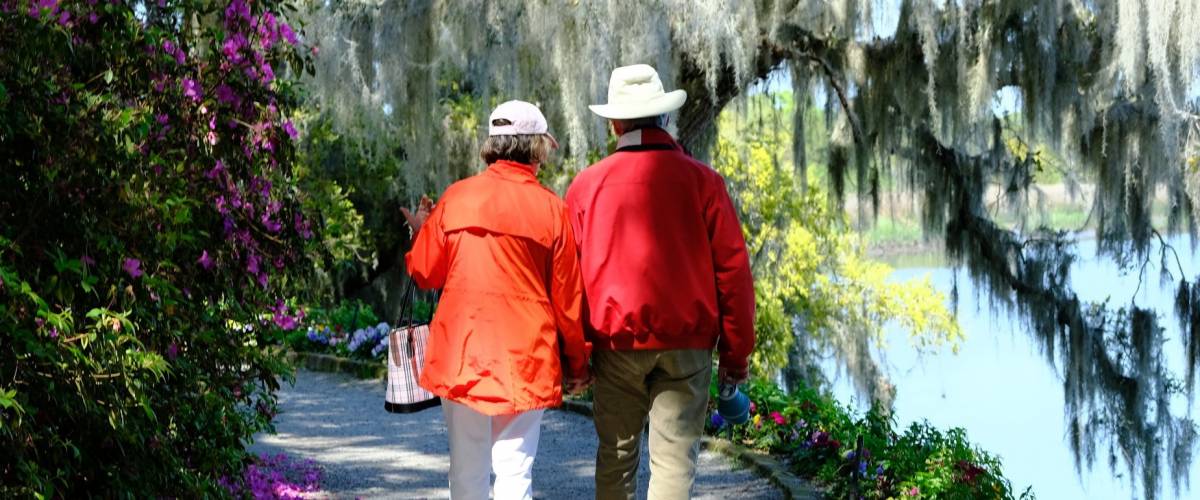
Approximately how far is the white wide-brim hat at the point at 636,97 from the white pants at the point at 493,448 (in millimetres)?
857

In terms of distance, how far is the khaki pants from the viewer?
3795 millimetres

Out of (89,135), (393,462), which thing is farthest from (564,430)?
(89,135)

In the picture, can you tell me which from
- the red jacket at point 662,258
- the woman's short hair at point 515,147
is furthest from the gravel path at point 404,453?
the woman's short hair at point 515,147

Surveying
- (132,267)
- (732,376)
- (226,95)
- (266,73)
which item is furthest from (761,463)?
(132,267)

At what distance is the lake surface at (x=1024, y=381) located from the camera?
33.2ft

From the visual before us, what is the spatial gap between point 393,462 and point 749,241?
934 cm

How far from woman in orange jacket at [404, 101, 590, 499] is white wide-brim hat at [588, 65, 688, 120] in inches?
8.8

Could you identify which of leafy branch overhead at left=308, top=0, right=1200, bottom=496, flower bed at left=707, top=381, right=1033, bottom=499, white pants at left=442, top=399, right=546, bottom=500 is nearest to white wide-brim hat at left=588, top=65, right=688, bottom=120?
white pants at left=442, top=399, right=546, bottom=500

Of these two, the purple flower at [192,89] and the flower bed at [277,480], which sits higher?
the purple flower at [192,89]

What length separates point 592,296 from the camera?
3840 mm

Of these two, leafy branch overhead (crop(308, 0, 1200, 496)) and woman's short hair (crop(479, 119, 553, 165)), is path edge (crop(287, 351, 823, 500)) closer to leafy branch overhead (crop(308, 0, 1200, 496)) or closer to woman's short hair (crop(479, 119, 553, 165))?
leafy branch overhead (crop(308, 0, 1200, 496))

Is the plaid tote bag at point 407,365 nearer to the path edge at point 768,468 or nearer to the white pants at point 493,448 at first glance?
the white pants at point 493,448

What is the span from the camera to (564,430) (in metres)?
8.30

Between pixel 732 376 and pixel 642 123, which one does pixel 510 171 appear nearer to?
pixel 642 123
